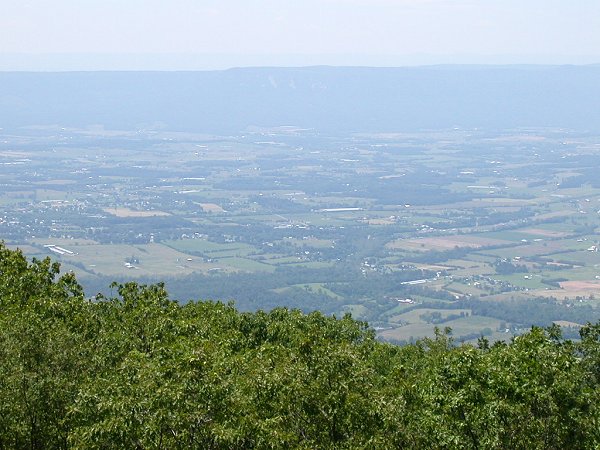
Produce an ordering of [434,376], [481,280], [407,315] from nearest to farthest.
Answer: [434,376] → [407,315] → [481,280]

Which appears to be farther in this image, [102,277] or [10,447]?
[102,277]

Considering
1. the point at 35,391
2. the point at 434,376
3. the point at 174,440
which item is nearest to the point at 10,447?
the point at 35,391

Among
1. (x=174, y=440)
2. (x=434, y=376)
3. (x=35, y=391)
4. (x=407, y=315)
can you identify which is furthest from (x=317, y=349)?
(x=407, y=315)

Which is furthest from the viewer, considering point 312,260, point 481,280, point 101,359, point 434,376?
point 312,260

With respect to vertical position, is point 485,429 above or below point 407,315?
above

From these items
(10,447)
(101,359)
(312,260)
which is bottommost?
(312,260)

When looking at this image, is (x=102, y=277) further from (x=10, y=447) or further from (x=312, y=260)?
(x=10, y=447)

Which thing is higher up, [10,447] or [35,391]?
[35,391]

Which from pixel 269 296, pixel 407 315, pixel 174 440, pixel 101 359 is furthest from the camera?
pixel 269 296

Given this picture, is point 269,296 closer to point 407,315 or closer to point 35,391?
point 407,315
